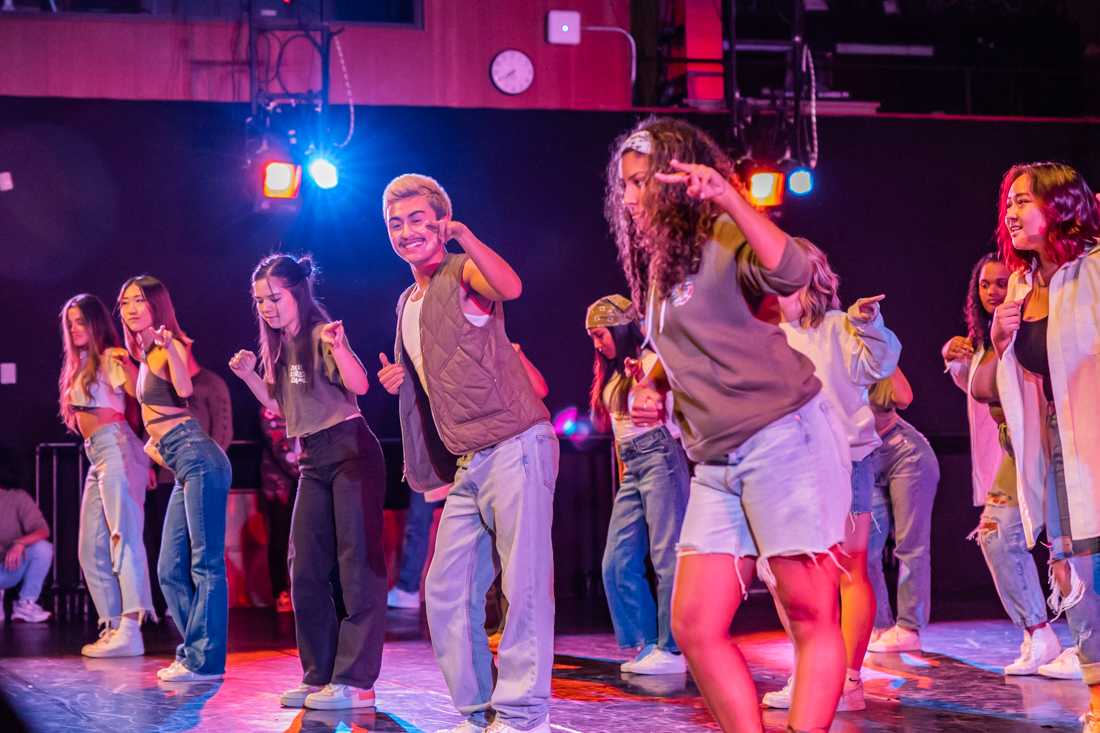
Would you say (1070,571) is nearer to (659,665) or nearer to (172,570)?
(659,665)

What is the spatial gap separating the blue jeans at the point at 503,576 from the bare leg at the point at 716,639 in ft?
3.36

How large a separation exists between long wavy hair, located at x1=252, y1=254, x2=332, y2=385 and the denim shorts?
7.45 ft

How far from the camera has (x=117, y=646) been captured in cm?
650

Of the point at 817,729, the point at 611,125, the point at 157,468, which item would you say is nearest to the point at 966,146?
the point at 611,125

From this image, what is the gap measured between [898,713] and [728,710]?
187 cm

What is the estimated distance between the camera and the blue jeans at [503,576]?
3.90 meters

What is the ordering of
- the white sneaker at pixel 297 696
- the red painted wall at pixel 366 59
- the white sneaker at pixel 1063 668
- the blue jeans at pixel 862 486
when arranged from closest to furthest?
the blue jeans at pixel 862 486 < the white sneaker at pixel 297 696 < the white sneaker at pixel 1063 668 < the red painted wall at pixel 366 59

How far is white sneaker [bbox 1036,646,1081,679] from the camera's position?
5.20 meters

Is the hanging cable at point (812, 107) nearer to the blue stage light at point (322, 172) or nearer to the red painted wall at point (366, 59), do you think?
the red painted wall at point (366, 59)

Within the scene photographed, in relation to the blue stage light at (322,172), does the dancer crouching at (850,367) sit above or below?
below

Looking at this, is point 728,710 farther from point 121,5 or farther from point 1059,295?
point 121,5

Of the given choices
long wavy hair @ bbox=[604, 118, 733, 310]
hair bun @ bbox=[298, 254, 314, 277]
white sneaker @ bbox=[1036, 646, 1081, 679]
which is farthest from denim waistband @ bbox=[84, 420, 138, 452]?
white sneaker @ bbox=[1036, 646, 1081, 679]

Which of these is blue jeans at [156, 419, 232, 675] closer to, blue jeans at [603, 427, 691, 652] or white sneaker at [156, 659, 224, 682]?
white sneaker at [156, 659, 224, 682]

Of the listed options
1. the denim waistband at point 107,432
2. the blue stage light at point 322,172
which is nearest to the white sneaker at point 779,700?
the denim waistband at point 107,432
